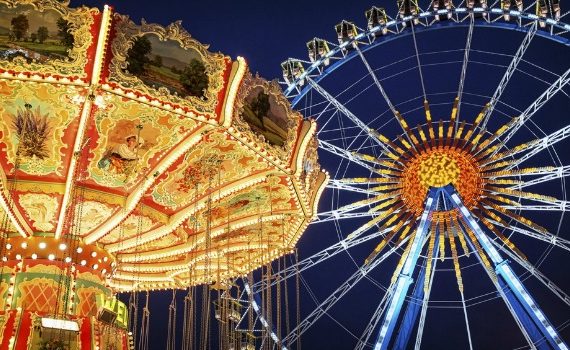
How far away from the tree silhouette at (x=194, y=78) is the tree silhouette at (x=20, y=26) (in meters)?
1.92

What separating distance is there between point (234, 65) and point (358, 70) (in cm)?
3055

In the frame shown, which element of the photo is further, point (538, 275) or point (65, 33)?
point (538, 275)

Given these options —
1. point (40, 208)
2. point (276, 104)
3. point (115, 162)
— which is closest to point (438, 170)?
point (276, 104)

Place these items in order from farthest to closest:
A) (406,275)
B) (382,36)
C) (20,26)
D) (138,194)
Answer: (382,36), (406,275), (138,194), (20,26)

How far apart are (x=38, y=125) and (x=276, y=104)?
10.8ft

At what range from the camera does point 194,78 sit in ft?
30.8

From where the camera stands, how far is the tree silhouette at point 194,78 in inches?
368

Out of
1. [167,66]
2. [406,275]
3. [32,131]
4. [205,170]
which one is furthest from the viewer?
[406,275]

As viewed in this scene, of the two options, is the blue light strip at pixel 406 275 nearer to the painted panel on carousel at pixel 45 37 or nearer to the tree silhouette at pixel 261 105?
the tree silhouette at pixel 261 105

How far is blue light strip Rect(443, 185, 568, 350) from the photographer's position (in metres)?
16.1

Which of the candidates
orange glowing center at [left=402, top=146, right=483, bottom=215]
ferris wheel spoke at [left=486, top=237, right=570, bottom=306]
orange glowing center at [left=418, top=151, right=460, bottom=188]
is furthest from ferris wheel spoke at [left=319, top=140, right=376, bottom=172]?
ferris wheel spoke at [left=486, top=237, right=570, bottom=306]

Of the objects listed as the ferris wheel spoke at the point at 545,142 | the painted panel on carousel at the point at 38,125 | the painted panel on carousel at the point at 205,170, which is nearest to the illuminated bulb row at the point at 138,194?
the painted panel on carousel at the point at 205,170

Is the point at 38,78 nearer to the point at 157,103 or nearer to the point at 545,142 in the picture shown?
the point at 157,103

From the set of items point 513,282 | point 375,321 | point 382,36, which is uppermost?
point 382,36
